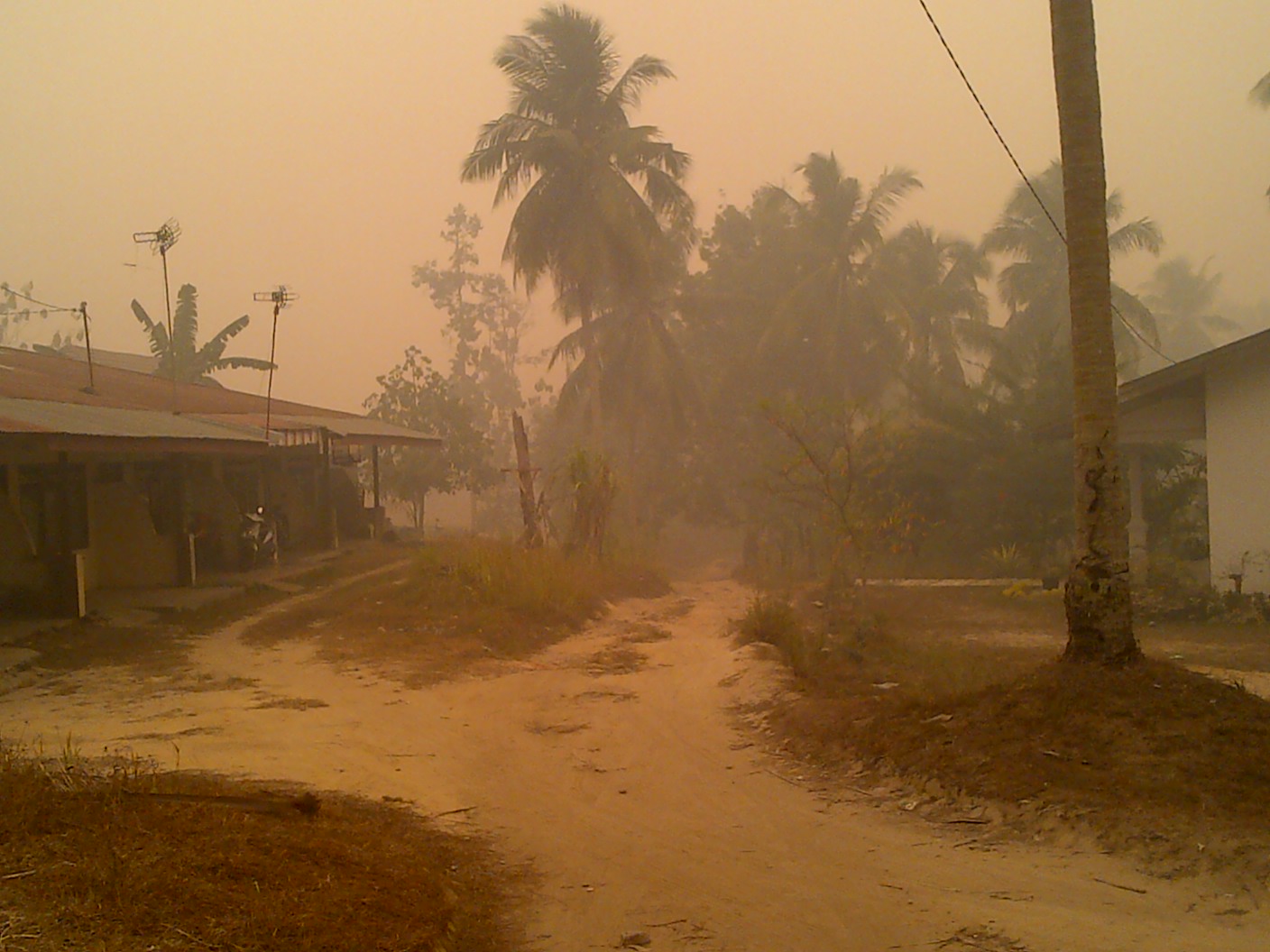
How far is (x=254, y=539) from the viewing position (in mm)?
19641

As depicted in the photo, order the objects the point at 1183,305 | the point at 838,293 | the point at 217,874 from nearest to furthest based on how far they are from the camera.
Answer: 1. the point at 217,874
2. the point at 838,293
3. the point at 1183,305

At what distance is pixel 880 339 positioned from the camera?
33094 mm

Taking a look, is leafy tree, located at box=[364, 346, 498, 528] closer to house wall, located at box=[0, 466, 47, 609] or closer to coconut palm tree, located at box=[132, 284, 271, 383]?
coconut palm tree, located at box=[132, 284, 271, 383]

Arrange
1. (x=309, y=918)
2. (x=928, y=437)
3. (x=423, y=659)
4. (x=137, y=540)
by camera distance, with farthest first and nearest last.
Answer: (x=928, y=437) < (x=137, y=540) < (x=423, y=659) < (x=309, y=918)

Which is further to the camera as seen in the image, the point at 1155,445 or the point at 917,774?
the point at 1155,445

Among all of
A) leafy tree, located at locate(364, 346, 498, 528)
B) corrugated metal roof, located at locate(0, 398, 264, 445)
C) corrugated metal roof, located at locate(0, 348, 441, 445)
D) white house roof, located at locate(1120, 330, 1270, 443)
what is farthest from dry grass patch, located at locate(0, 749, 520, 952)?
leafy tree, located at locate(364, 346, 498, 528)

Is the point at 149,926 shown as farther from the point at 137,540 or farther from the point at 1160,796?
the point at 137,540

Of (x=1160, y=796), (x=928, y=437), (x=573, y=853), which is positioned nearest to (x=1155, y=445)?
(x=928, y=437)

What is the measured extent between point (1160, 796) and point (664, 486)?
2958 centimetres

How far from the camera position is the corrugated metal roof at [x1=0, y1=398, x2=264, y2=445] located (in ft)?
39.1

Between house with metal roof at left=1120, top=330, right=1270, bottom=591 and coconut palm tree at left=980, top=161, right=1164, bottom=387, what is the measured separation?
17.5 meters

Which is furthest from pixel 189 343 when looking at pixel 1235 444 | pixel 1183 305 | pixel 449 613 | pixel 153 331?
pixel 1183 305

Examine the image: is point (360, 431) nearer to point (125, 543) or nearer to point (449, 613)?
point (125, 543)

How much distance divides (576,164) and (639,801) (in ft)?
77.5
